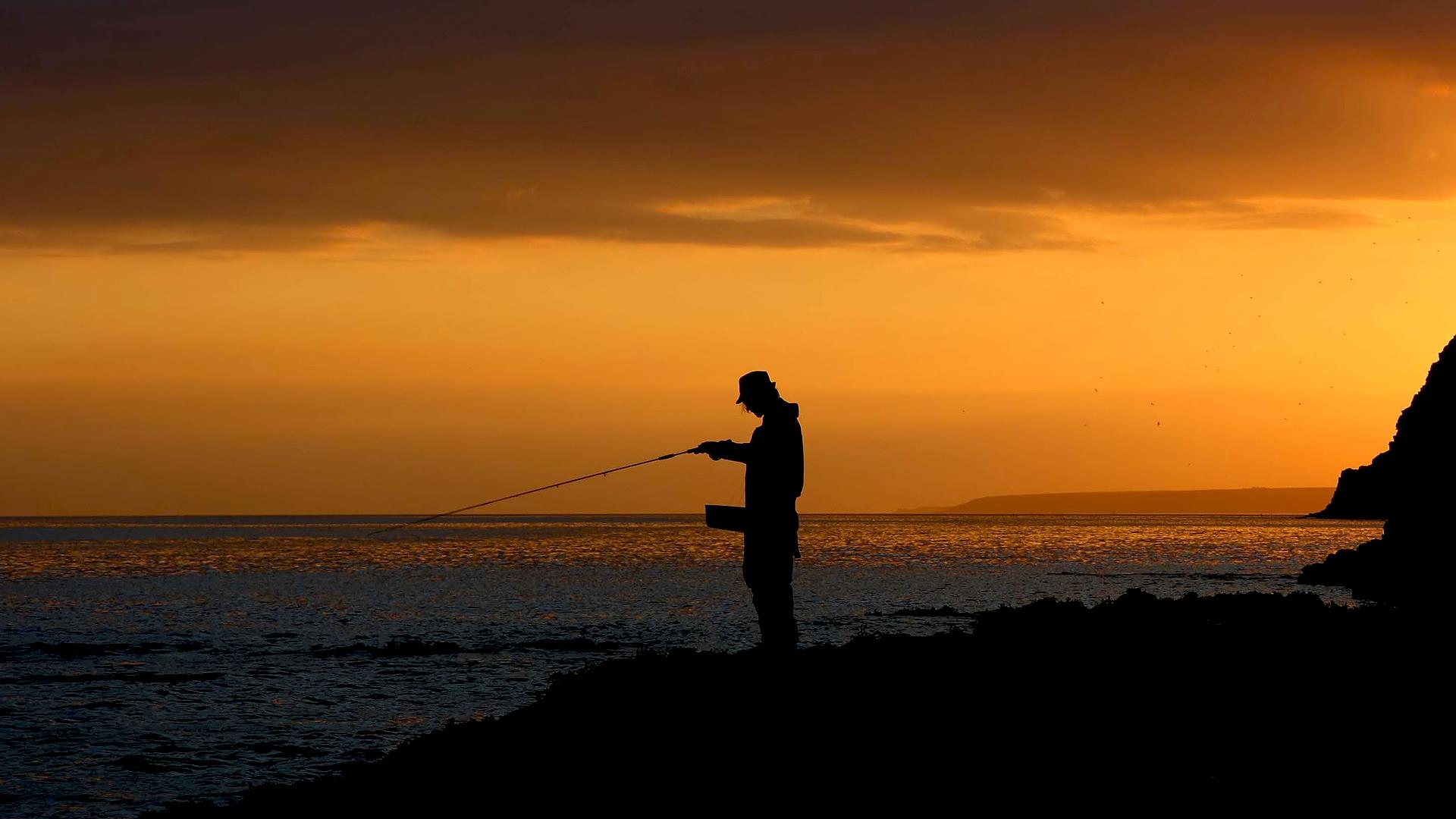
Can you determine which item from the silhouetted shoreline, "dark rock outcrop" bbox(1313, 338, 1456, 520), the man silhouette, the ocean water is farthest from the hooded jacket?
"dark rock outcrop" bbox(1313, 338, 1456, 520)

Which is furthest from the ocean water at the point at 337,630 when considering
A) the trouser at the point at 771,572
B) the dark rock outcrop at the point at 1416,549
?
the trouser at the point at 771,572

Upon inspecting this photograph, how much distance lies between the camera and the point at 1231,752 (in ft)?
33.8

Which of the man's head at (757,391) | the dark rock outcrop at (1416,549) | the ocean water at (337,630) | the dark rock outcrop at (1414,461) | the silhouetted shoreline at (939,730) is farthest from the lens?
the dark rock outcrop at (1414,461)

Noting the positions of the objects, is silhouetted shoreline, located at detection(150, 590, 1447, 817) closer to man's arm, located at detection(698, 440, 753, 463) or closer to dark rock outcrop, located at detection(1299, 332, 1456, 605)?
man's arm, located at detection(698, 440, 753, 463)

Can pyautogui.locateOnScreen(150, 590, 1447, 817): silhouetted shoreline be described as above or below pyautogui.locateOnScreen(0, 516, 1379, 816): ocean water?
above

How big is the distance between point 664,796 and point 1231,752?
4242 mm

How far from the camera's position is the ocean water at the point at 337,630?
634 inches

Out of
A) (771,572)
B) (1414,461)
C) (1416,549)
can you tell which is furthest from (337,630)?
(1414,461)

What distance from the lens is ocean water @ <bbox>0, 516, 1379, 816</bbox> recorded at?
16094 millimetres

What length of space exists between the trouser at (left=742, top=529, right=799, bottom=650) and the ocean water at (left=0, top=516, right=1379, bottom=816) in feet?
18.6

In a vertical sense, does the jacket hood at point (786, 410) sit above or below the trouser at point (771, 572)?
above

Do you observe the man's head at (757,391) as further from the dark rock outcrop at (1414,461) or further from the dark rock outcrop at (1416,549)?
the dark rock outcrop at (1414,461)

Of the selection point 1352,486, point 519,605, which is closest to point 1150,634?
point 519,605

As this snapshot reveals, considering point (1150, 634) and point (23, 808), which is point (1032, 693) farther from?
point (23, 808)
